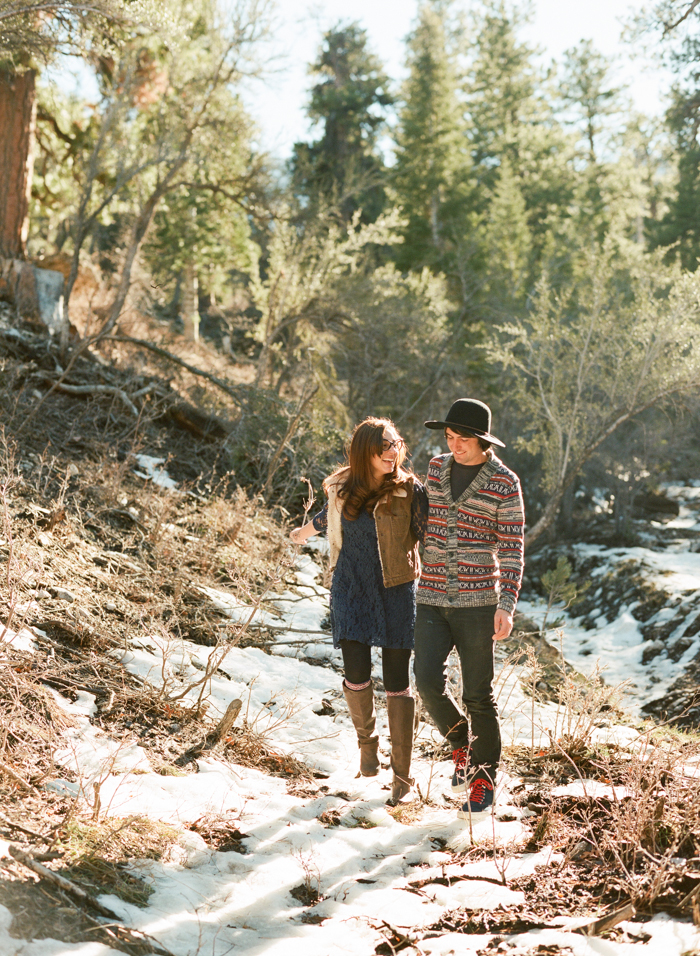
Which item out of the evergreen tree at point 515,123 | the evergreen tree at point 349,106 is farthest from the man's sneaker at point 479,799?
the evergreen tree at point 515,123

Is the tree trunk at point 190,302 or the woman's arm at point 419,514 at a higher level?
the tree trunk at point 190,302

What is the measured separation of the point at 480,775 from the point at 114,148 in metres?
Result: 11.4

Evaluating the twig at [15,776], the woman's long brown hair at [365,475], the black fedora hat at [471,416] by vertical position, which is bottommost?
the twig at [15,776]

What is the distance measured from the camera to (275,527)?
25.3 ft

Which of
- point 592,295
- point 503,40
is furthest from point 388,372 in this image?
point 503,40

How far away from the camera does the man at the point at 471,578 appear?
3240 millimetres

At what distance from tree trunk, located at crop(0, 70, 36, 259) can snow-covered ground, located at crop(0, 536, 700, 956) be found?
906 centimetres

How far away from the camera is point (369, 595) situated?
3.43m

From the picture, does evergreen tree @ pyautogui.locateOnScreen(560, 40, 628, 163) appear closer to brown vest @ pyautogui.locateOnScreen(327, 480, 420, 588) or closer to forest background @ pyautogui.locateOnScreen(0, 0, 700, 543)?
forest background @ pyautogui.locateOnScreen(0, 0, 700, 543)

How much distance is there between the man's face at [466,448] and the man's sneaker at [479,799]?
4.70 feet

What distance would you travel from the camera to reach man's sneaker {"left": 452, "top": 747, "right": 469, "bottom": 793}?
3.42 metres

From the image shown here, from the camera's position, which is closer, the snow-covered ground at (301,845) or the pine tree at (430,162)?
the snow-covered ground at (301,845)

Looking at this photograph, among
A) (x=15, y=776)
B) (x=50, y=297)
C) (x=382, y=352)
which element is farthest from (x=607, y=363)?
(x=15, y=776)

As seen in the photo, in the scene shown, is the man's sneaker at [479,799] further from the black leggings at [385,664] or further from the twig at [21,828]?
the twig at [21,828]
